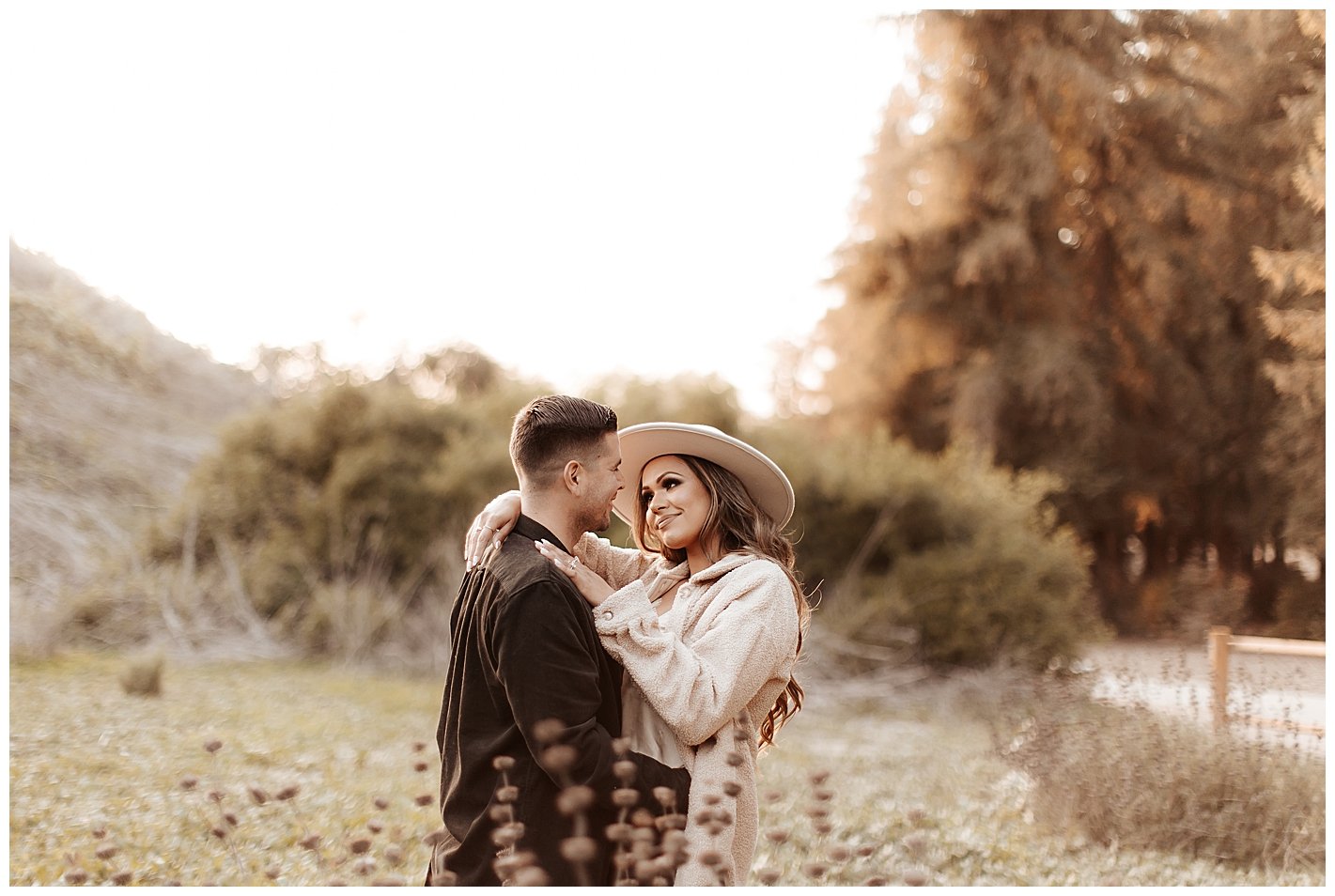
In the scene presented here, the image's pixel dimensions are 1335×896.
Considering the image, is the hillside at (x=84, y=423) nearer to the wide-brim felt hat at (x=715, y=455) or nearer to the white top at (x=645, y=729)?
the wide-brim felt hat at (x=715, y=455)

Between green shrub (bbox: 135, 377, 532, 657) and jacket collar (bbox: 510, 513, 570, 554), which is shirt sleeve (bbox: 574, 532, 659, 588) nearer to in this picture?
jacket collar (bbox: 510, 513, 570, 554)

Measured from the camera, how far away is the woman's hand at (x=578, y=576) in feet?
6.72

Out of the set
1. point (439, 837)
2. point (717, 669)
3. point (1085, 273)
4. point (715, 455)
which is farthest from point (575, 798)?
point (1085, 273)

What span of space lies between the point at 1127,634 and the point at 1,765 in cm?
1535

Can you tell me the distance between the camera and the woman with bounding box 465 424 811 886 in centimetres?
201

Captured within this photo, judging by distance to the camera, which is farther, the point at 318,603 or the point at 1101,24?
the point at 1101,24

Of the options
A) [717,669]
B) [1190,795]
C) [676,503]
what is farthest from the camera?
[1190,795]

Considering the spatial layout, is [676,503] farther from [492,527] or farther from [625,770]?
[625,770]

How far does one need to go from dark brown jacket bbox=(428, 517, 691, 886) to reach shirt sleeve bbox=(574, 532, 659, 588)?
579 mm

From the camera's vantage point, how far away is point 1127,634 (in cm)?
1558

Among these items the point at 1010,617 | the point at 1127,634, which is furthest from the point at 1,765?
the point at 1127,634

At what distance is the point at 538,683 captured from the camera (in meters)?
1.86

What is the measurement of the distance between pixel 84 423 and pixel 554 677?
47.7 ft

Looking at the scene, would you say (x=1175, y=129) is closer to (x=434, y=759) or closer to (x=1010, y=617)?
(x=1010, y=617)
